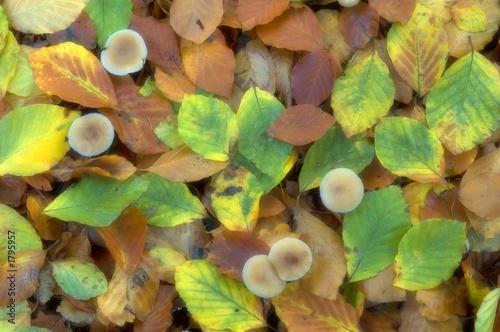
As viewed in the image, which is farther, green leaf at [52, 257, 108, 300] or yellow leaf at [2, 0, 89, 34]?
yellow leaf at [2, 0, 89, 34]

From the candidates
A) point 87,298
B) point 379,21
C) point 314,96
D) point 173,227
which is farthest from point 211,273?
point 379,21

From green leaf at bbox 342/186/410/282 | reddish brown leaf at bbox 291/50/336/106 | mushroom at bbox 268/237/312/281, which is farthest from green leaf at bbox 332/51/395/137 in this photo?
mushroom at bbox 268/237/312/281

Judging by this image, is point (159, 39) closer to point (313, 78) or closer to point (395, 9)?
point (313, 78)

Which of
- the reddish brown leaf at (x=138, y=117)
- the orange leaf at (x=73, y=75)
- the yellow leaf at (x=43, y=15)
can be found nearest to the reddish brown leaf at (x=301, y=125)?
the reddish brown leaf at (x=138, y=117)

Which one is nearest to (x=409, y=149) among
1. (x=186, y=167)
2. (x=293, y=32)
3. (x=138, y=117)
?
(x=293, y=32)

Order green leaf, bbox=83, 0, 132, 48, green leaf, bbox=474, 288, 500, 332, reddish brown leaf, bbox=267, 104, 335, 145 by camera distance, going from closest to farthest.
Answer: green leaf, bbox=474, 288, 500, 332
reddish brown leaf, bbox=267, 104, 335, 145
green leaf, bbox=83, 0, 132, 48

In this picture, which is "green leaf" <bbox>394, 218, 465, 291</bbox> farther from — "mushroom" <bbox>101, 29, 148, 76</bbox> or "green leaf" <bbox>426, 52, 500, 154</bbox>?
"mushroom" <bbox>101, 29, 148, 76</bbox>

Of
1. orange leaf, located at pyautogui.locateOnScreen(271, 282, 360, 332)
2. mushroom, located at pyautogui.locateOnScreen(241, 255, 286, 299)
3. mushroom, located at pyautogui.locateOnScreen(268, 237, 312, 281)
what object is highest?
mushroom, located at pyautogui.locateOnScreen(268, 237, 312, 281)

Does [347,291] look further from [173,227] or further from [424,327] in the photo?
[173,227]
